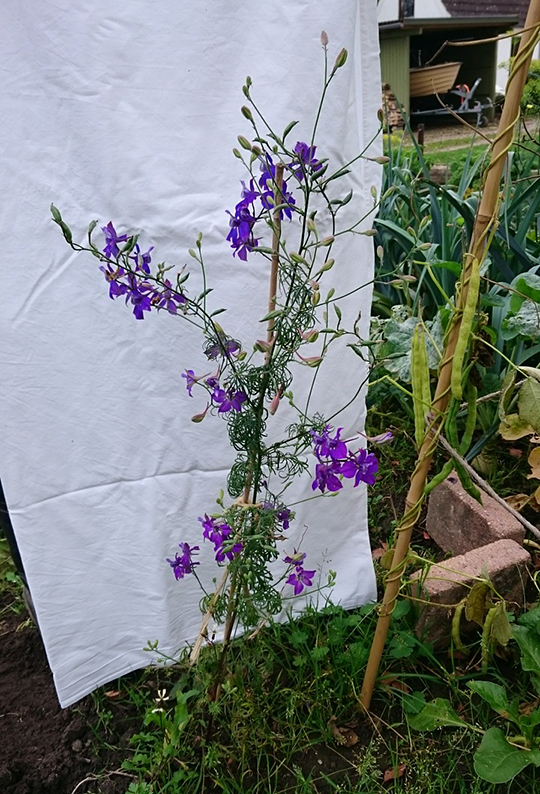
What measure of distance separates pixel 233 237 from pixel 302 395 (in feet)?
1.68

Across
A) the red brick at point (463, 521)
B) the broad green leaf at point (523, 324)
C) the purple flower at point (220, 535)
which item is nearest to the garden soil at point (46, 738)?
the purple flower at point (220, 535)

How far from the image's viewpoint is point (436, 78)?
11.8m

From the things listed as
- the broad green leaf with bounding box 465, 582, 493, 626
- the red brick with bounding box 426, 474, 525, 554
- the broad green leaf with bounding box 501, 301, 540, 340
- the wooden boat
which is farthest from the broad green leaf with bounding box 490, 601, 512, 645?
the wooden boat

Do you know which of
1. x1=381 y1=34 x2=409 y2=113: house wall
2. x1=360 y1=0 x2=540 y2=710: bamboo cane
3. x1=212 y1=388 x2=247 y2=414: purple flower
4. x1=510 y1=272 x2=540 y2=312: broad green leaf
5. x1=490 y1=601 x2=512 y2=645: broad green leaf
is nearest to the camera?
x1=360 y1=0 x2=540 y2=710: bamboo cane

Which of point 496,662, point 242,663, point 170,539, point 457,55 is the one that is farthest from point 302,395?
point 457,55

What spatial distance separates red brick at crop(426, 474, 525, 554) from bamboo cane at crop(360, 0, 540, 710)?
487 mm

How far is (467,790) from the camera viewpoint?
1.28m

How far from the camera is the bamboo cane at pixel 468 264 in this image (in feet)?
2.82

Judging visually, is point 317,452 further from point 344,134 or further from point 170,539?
point 344,134

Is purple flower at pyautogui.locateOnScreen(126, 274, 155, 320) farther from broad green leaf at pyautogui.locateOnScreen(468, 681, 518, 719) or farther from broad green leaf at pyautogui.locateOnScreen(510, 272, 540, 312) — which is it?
broad green leaf at pyautogui.locateOnScreen(510, 272, 540, 312)

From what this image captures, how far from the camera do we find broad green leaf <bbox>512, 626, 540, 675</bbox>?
A: 1341 millimetres

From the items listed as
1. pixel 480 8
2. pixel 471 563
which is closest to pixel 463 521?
pixel 471 563

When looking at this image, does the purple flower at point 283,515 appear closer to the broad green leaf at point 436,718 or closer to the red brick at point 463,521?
the broad green leaf at point 436,718

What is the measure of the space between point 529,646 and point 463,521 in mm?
438
